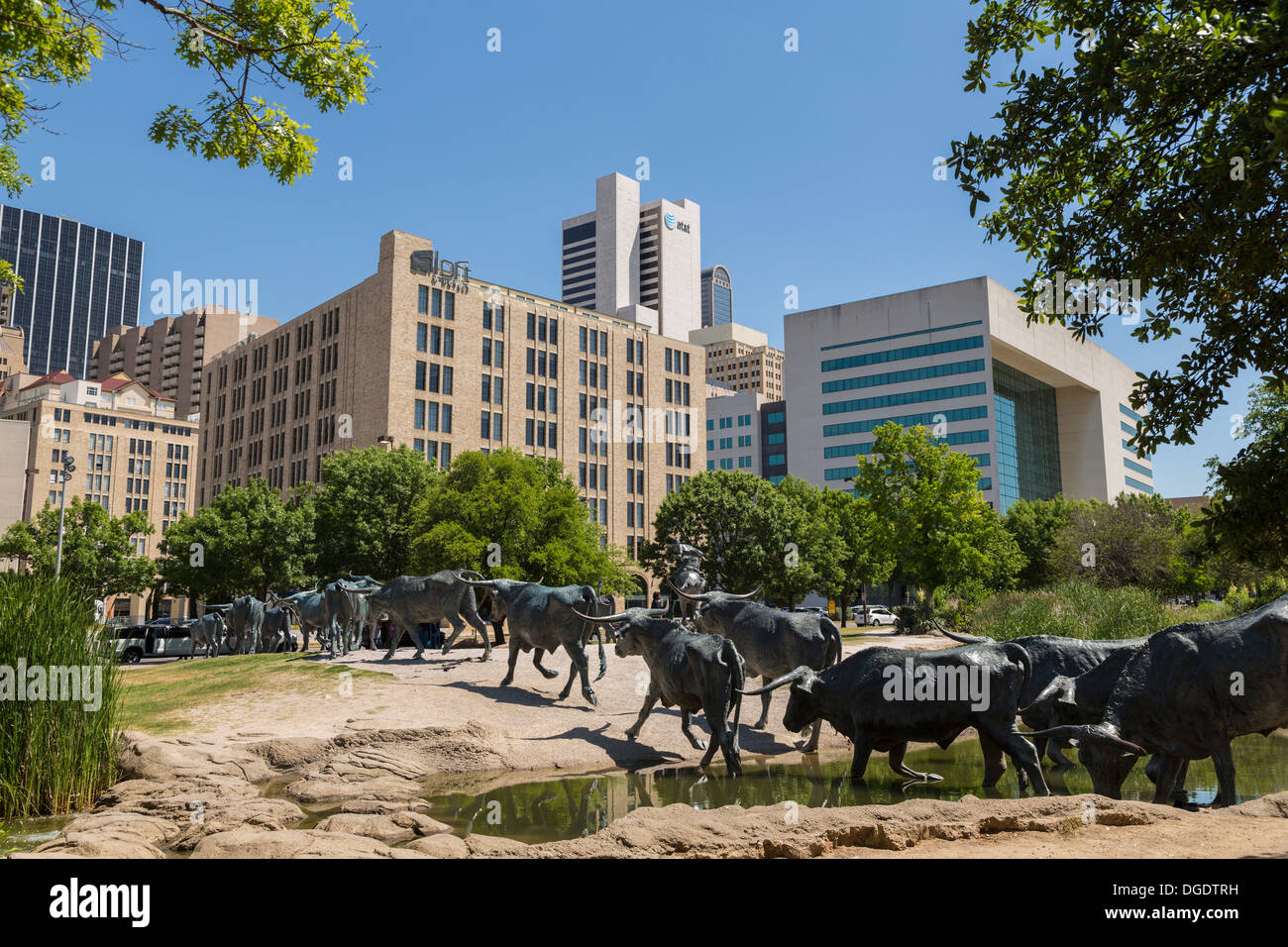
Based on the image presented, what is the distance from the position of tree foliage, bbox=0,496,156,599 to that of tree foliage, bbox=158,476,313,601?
806 centimetres

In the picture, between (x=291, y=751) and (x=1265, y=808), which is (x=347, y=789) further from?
(x=1265, y=808)

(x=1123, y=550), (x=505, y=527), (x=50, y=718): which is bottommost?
(x=50, y=718)

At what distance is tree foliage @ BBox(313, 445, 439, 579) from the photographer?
5353 cm

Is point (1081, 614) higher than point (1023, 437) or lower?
lower

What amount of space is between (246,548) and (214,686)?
131 feet

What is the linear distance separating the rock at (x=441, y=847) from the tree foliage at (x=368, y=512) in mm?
45165

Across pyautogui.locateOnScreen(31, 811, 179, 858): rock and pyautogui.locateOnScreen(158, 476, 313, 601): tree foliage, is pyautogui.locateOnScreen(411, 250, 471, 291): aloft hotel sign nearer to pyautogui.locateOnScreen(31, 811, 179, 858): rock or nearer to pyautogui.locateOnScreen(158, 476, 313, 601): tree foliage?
pyautogui.locateOnScreen(158, 476, 313, 601): tree foliage

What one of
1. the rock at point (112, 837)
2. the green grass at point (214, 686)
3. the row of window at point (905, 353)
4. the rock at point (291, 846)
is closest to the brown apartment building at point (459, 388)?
the row of window at point (905, 353)

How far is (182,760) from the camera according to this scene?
42.9ft

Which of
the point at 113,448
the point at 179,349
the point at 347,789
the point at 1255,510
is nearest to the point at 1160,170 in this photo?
the point at 1255,510

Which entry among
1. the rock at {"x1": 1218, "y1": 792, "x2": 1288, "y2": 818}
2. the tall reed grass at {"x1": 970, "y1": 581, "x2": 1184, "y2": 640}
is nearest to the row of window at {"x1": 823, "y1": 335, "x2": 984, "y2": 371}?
the tall reed grass at {"x1": 970, "y1": 581, "x2": 1184, "y2": 640}

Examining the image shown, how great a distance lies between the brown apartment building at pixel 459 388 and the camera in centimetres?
7631

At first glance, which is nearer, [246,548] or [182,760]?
[182,760]
